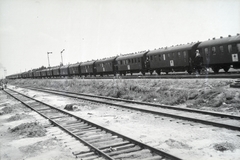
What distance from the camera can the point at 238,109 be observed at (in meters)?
9.76

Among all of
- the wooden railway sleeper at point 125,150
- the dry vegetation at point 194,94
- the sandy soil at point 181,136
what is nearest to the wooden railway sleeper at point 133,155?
the wooden railway sleeper at point 125,150

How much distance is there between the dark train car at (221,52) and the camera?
18.5 meters

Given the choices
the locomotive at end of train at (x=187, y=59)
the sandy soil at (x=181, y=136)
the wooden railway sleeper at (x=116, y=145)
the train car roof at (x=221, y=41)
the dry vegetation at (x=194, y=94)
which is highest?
the train car roof at (x=221, y=41)

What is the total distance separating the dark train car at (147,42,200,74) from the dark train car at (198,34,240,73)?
4.34ft

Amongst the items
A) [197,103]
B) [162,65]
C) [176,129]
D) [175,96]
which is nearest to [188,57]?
[162,65]

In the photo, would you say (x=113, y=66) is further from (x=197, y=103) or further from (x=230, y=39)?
(x=197, y=103)

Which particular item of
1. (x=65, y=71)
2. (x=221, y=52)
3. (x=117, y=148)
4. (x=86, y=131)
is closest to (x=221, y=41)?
(x=221, y=52)

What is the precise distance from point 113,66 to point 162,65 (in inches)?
498

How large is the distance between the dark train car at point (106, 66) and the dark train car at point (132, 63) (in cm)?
158

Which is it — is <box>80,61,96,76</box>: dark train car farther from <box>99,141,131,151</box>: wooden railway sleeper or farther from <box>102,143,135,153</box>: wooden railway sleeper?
<box>102,143,135,153</box>: wooden railway sleeper

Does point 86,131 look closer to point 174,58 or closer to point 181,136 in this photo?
point 181,136

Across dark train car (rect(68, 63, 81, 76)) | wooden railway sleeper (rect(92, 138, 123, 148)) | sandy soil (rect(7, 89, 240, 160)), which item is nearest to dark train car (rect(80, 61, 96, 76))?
dark train car (rect(68, 63, 81, 76))

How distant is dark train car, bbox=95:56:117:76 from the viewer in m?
37.9

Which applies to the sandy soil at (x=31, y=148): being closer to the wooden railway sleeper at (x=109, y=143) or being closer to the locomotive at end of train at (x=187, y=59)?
the wooden railway sleeper at (x=109, y=143)
